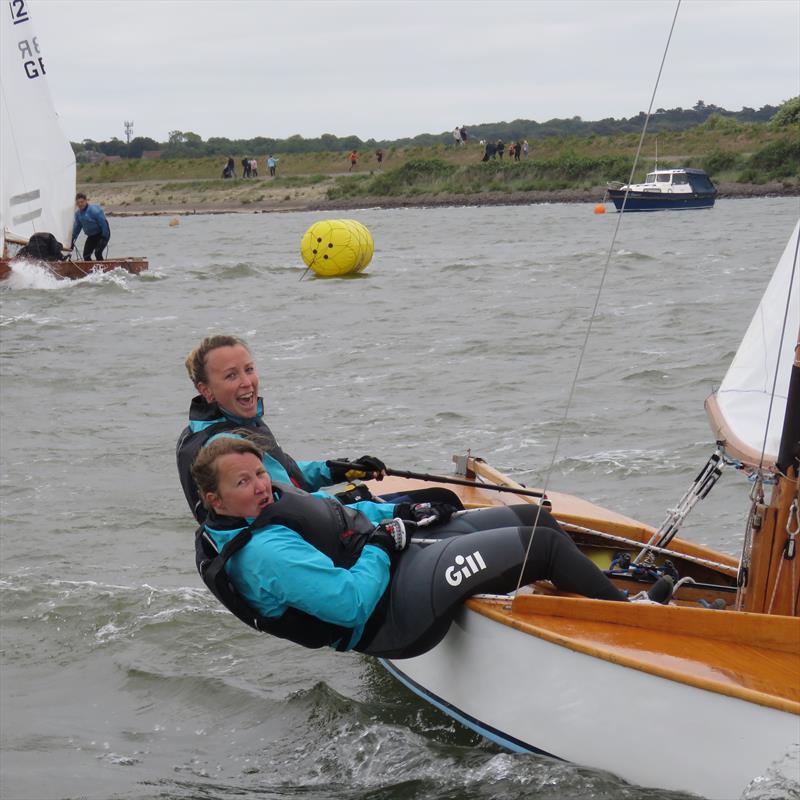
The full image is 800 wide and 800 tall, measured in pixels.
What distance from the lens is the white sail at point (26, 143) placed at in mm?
16750

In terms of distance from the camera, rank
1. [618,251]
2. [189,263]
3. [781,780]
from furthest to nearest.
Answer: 1. [189,263]
2. [618,251]
3. [781,780]

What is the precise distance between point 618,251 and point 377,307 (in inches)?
242

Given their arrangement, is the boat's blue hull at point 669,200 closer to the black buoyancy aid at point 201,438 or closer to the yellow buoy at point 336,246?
the yellow buoy at point 336,246

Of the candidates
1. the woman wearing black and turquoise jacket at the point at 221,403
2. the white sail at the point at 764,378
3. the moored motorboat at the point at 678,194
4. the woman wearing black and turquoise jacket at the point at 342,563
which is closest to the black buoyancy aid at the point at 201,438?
the woman wearing black and turquoise jacket at the point at 221,403

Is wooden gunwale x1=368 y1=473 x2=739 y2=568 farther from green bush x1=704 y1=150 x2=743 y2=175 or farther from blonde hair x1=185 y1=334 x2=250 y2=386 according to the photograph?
green bush x1=704 y1=150 x2=743 y2=175

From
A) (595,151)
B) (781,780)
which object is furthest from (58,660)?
(595,151)

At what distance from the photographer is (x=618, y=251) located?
61.3ft

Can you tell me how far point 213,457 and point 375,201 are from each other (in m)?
35.6

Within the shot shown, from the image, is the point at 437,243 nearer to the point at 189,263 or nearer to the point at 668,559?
the point at 189,263

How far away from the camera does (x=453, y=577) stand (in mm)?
3318

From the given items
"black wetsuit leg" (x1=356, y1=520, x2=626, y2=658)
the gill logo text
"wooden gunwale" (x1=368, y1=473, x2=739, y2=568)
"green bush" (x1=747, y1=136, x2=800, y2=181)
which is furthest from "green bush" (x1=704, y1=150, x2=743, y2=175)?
the gill logo text

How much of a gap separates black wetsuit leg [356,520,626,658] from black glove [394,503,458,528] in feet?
0.72

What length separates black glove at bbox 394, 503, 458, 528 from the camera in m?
3.64

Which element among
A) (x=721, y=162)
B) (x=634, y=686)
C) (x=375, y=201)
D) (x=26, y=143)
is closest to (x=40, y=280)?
(x=26, y=143)
